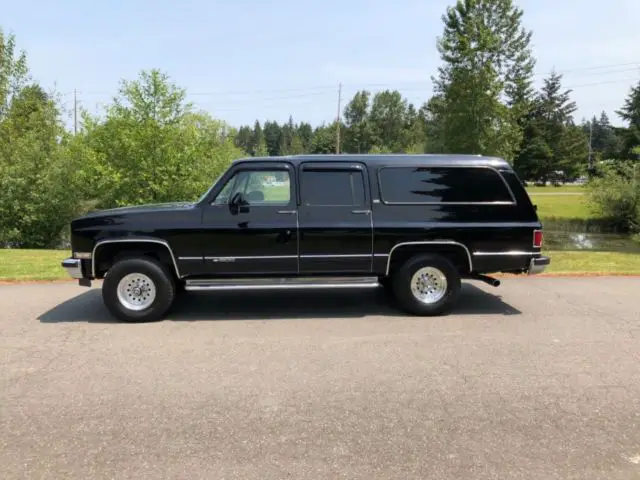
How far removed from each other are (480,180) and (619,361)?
2.95 m

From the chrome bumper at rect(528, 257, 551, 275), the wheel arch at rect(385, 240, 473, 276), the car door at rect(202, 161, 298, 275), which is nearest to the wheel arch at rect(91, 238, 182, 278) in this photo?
the car door at rect(202, 161, 298, 275)

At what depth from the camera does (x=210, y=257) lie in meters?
7.03

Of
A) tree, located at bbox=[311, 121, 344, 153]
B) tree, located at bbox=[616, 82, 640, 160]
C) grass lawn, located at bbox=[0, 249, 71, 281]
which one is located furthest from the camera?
tree, located at bbox=[311, 121, 344, 153]

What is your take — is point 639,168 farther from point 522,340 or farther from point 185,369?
point 185,369

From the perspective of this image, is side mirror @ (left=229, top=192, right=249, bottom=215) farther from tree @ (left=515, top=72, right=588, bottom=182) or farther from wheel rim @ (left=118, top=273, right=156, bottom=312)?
tree @ (left=515, top=72, right=588, bottom=182)

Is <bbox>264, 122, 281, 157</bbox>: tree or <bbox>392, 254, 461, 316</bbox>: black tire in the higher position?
<bbox>264, 122, 281, 157</bbox>: tree

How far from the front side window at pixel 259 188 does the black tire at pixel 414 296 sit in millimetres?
1795

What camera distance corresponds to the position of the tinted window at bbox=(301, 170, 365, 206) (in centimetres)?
719

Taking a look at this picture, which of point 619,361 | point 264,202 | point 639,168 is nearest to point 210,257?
point 264,202

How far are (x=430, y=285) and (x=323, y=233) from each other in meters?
1.60

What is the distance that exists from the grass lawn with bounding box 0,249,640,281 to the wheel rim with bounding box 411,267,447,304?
14.7 ft

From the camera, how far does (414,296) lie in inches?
285

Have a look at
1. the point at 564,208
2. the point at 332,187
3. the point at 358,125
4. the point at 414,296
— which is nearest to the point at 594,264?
the point at 414,296

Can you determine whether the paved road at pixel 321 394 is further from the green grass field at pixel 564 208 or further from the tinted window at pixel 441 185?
the green grass field at pixel 564 208
